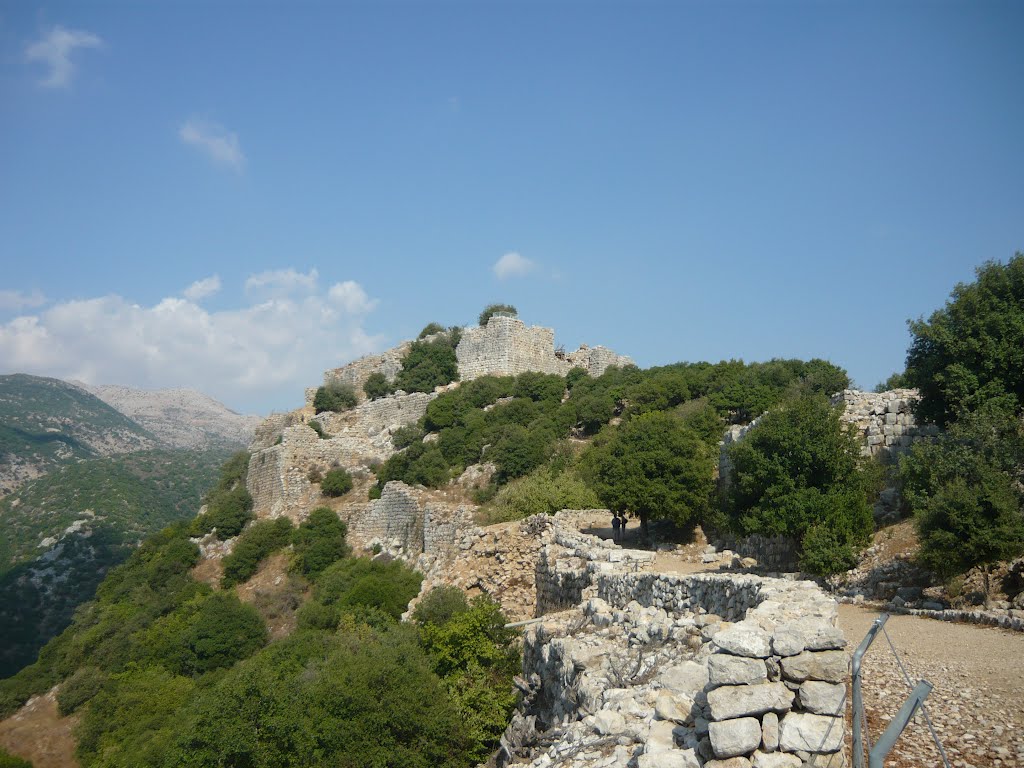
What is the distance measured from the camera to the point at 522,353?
3734 cm

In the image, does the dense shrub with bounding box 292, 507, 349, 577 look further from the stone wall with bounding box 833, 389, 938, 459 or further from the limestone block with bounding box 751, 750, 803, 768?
the limestone block with bounding box 751, 750, 803, 768

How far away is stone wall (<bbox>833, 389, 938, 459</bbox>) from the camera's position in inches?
611

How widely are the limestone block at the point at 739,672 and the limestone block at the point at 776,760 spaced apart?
339 millimetres

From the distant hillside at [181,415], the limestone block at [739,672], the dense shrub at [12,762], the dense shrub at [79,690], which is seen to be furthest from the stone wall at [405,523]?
the distant hillside at [181,415]

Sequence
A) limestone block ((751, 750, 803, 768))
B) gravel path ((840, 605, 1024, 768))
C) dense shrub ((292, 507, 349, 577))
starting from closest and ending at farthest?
limestone block ((751, 750, 803, 768)), gravel path ((840, 605, 1024, 768)), dense shrub ((292, 507, 349, 577))

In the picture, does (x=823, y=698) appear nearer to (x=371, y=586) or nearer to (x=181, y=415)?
(x=371, y=586)

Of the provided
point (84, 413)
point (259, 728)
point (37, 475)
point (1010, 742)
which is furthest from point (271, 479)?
point (84, 413)

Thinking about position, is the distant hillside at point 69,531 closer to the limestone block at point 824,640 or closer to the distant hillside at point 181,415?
the limestone block at point 824,640

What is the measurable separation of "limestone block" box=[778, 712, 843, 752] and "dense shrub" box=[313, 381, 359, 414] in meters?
34.5

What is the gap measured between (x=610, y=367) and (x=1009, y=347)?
2285 centimetres

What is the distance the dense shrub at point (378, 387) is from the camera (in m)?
37.6

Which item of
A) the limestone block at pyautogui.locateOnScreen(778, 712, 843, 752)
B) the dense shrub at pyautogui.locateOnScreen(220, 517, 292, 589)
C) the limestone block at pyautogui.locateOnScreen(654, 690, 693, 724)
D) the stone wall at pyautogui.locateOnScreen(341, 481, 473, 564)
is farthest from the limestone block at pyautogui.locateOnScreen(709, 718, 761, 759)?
the dense shrub at pyautogui.locateOnScreen(220, 517, 292, 589)

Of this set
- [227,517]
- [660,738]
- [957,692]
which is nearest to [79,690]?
[227,517]

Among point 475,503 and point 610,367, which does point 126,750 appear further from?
point 610,367
